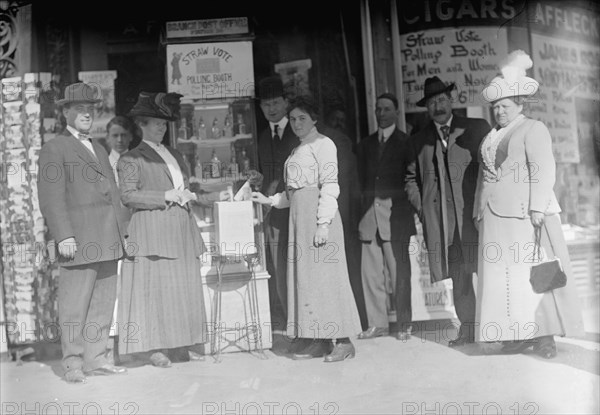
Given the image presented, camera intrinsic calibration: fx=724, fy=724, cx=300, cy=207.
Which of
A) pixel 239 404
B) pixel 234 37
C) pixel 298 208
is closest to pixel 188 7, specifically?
pixel 234 37

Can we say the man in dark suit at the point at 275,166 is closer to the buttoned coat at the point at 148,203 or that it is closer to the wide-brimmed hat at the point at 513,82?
the buttoned coat at the point at 148,203

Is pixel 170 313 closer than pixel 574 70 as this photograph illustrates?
Yes

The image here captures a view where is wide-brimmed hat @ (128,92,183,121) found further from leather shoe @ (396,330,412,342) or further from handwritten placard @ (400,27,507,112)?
leather shoe @ (396,330,412,342)

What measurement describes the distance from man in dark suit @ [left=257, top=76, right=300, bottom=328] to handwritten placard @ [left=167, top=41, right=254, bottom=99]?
0.58 feet

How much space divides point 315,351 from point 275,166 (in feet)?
4.48

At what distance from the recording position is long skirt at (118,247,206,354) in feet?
16.6

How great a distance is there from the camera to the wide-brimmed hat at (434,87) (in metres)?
5.46

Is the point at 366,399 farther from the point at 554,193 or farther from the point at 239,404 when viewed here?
the point at 554,193

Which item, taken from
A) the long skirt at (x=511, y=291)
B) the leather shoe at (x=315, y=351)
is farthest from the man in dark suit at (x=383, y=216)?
the long skirt at (x=511, y=291)

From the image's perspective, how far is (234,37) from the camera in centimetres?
518

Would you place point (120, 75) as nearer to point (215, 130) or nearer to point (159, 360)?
point (215, 130)

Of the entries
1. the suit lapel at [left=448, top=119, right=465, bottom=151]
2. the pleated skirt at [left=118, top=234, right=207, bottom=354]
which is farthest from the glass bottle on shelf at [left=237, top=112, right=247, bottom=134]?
the suit lapel at [left=448, top=119, right=465, bottom=151]

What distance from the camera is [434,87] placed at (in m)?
5.49

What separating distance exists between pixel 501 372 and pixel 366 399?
1.02 metres
